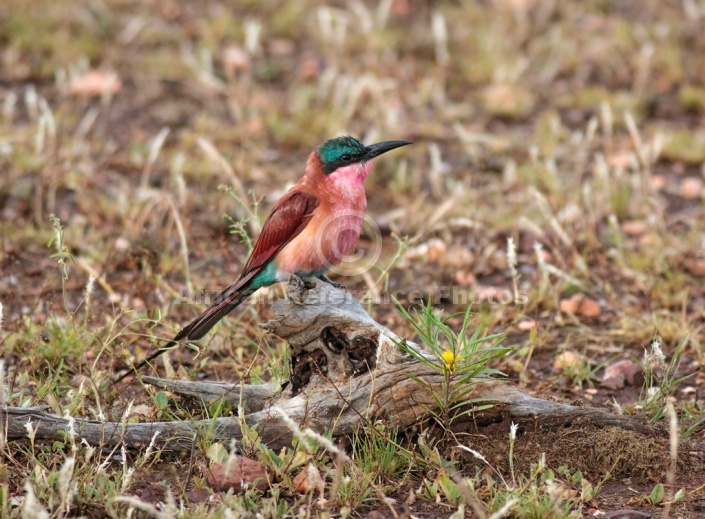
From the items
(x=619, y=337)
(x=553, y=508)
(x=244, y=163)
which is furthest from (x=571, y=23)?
(x=553, y=508)

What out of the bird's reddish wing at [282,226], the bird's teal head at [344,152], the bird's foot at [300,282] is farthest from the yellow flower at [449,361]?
the bird's teal head at [344,152]

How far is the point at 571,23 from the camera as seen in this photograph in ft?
28.3

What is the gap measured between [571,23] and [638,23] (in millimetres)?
601

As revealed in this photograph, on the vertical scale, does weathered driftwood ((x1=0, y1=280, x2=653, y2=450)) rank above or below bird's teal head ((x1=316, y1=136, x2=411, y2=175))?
below

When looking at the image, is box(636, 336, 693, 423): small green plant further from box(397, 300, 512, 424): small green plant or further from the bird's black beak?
the bird's black beak

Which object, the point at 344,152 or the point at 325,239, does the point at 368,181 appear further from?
the point at 325,239

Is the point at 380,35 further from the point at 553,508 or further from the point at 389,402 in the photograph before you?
the point at 553,508

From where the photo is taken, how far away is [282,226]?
4363 millimetres

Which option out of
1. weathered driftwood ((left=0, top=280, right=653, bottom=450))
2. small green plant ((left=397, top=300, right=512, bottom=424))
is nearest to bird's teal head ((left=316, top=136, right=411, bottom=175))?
weathered driftwood ((left=0, top=280, right=653, bottom=450))

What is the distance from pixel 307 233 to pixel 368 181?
7.46 feet

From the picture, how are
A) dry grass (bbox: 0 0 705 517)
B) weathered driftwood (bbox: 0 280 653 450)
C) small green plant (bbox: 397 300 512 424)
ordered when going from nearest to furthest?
small green plant (bbox: 397 300 512 424) < weathered driftwood (bbox: 0 280 653 450) < dry grass (bbox: 0 0 705 517)

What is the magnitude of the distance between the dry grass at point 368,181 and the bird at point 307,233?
7.7 inches

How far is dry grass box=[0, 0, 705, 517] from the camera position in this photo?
4.28 meters

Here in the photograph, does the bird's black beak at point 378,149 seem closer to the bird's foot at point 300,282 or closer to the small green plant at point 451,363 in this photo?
the bird's foot at point 300,282
